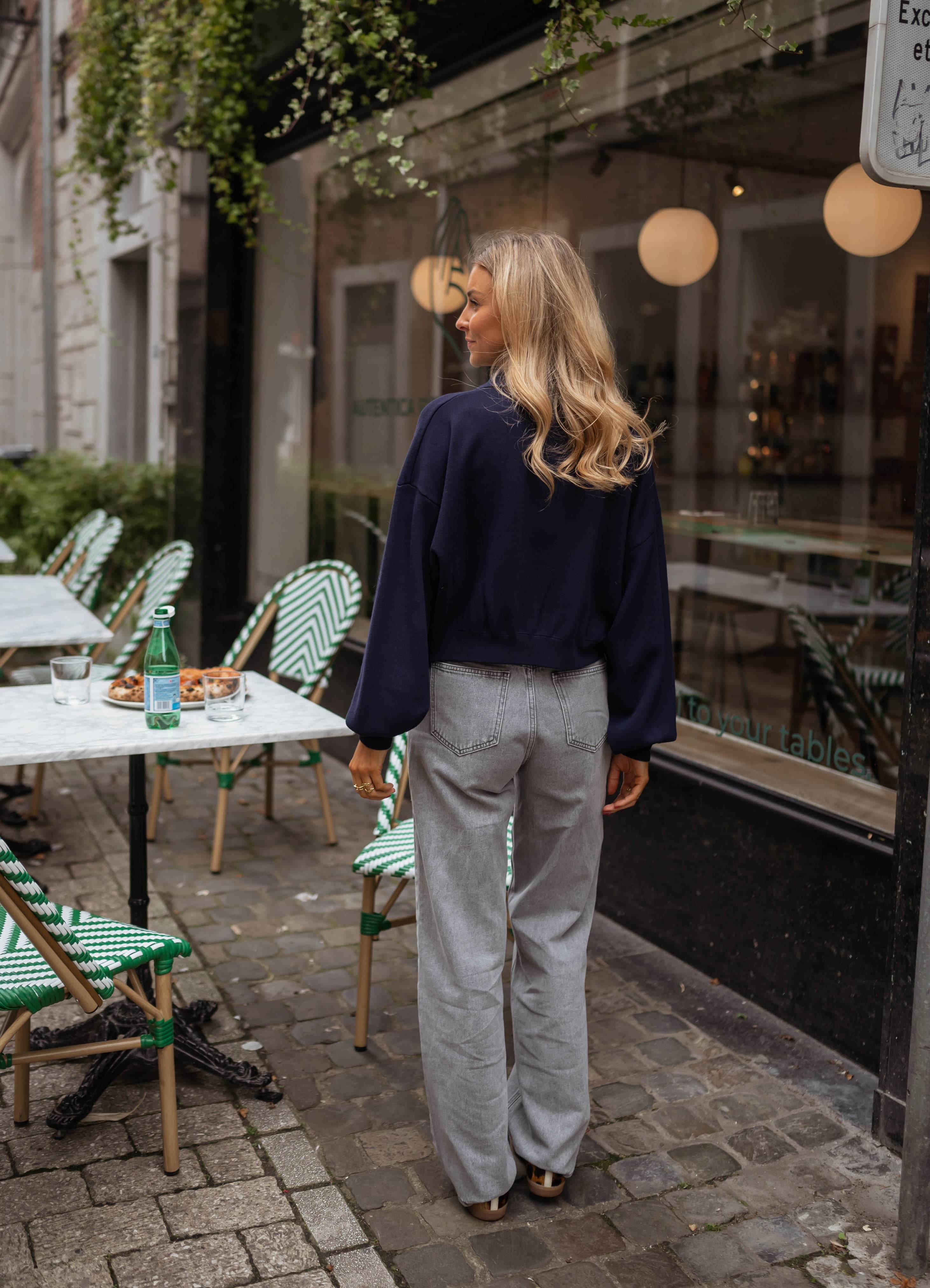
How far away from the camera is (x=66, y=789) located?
5.73 meters

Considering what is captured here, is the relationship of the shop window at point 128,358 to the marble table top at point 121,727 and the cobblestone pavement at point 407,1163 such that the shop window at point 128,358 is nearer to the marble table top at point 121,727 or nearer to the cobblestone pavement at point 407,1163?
the cobblestone pavement at point 407,1163

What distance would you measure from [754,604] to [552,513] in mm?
4797

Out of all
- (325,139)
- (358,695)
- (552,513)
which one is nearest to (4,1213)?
(358,695)

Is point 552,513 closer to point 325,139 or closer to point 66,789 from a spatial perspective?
point 66,789

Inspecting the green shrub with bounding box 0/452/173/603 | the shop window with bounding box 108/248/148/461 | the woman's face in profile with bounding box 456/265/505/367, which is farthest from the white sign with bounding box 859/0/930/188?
the shop window with bounding box 108/248/148/461

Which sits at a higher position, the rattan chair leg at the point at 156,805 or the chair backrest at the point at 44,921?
the chair backrest at the point at 44,921

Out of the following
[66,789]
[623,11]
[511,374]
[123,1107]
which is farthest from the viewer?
[66,789]

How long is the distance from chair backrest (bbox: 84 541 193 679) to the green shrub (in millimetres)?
2445

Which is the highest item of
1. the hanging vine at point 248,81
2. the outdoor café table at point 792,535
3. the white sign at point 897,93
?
the hanging vine at point 248,81

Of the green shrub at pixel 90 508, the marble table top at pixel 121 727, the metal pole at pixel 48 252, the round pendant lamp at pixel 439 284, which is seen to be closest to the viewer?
the marble table top at pixel 121 727

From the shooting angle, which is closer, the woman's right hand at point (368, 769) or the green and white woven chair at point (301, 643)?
the woman's right hand at point (368, 769)

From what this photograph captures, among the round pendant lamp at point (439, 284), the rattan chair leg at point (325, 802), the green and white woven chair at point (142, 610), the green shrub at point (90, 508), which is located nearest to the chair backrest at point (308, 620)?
the rattan chair leg at point (325, 802)

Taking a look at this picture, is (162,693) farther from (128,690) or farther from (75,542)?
(75,542)

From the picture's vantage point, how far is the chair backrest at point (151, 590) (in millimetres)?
5211
